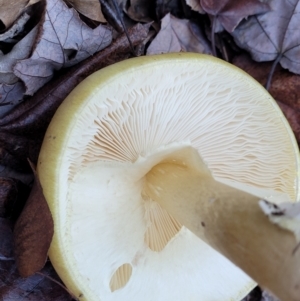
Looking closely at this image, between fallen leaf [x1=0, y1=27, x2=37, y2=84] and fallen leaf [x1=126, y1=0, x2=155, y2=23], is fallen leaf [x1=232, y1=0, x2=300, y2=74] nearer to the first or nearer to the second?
fallen leaf [x1=126, y1=0, x2=155, y2=23]

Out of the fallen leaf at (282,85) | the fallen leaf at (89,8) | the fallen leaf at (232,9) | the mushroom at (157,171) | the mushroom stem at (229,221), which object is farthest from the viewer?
the fallen leaf at (282,85)

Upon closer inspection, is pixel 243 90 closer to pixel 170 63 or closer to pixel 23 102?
pixel 170 63

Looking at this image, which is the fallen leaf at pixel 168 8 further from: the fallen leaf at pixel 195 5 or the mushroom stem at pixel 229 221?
the mushroom stem at pixel 229 221

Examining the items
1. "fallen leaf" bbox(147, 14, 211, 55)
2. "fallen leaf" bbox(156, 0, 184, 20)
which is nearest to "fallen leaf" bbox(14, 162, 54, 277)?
"fallen leaf" bbox(147, 14, 211, 55)

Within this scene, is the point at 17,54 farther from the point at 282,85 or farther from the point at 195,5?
the point at 282,85

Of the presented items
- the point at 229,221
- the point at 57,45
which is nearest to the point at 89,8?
the point at 57,45

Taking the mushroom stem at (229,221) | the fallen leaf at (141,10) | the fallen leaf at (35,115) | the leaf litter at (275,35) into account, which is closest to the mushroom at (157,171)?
the mushroom stem at (229,221)
